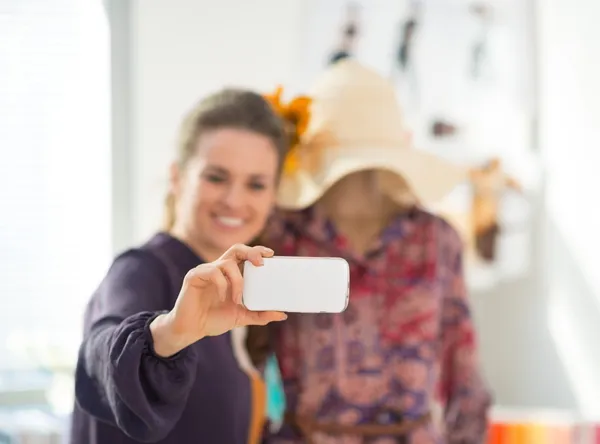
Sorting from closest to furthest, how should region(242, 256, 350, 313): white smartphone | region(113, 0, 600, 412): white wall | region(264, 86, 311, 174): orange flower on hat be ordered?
region(242, 256, 350, 313): white smartphone < region(264, 86, 311, 174): orange flower on hat < region(113, 0, 600, 412): white wall

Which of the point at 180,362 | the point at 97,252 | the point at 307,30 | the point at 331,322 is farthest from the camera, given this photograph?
the point at 307,30

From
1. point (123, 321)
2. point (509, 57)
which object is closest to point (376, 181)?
point (123, 321)

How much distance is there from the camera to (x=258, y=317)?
39 cm

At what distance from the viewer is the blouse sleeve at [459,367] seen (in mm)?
739

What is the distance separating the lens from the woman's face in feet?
1.67

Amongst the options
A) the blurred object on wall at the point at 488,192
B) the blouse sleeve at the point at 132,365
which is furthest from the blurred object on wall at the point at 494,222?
the blouse sleeve at the point at 132,365

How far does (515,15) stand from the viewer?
3.45 ft

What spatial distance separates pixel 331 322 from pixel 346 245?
8cm

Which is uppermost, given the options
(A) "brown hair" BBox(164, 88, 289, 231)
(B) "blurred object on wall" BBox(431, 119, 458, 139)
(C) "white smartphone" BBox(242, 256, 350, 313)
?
(B) "blurred object on wall" BBox(431, 119, 458, 139)

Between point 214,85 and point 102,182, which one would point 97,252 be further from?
point 214,85

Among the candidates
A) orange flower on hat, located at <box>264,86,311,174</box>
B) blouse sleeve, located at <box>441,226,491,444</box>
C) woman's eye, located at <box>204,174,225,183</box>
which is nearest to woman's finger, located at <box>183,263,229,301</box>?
woman's eye, located at <box>204,174,225,183</box>

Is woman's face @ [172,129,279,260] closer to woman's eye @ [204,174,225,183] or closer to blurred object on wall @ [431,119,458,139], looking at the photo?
woman's eye @ [204,174,225,183]

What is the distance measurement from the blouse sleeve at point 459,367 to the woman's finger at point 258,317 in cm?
38

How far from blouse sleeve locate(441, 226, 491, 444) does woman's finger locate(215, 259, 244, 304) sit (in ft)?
1.33
